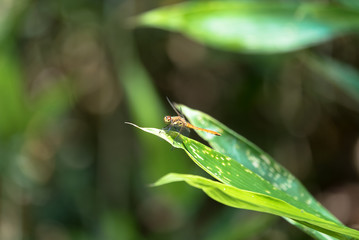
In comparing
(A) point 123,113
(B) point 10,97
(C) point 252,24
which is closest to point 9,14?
(B) point 10,97

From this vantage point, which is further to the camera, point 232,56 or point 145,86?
point 232,56

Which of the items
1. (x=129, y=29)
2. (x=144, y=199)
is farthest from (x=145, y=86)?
(x=144, y=199)

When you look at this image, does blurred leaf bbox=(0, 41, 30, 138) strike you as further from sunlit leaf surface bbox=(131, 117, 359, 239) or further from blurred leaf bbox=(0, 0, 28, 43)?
sunlit leaf surface bbox=(131, 117, 359, 239)

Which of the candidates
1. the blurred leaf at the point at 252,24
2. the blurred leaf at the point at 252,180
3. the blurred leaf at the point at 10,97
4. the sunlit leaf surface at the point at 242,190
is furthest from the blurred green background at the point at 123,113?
the sunlit leaf surface at the point at 242,190

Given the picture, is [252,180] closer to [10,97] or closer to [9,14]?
[10,97]

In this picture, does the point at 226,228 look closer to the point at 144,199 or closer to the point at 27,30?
the point at 144,199
